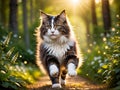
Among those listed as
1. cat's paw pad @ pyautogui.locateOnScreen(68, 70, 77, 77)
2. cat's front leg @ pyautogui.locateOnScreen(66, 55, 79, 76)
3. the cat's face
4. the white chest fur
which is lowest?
cat's paw pad @ pyautogui.locateOnScreen(68, 70, 77, 77)

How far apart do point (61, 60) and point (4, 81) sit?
1954 millimetres

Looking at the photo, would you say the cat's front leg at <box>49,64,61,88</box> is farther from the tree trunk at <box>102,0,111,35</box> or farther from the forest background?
the tree trunk at <box>102,0,111,35</box>

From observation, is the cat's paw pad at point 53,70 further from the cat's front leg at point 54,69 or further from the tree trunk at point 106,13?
the tree trunk at point 106,13

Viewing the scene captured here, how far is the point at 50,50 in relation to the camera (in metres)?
10.4

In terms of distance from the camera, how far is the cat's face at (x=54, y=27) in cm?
1023

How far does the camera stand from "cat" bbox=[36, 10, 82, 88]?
1026 centimetres

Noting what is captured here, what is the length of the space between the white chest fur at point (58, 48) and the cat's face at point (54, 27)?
193mm

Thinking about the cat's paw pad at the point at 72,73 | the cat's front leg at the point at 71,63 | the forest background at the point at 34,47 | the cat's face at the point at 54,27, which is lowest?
the forest background at the point at 34,47

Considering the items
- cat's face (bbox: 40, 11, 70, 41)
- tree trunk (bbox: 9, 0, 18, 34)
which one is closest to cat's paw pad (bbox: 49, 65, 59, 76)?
cat's face (bbox: 40, 11, 70, 41)

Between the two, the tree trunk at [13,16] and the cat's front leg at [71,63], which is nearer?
the cat's front leg at [71,63]

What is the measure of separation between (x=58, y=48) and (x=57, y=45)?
0.29 ft

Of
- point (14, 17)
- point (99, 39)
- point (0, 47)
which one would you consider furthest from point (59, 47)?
point (14, 17)

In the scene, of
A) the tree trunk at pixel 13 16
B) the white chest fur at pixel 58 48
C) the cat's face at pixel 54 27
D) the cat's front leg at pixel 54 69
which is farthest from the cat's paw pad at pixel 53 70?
the tree trunk at pixel 13 16

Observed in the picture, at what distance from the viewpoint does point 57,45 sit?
10500 mm
